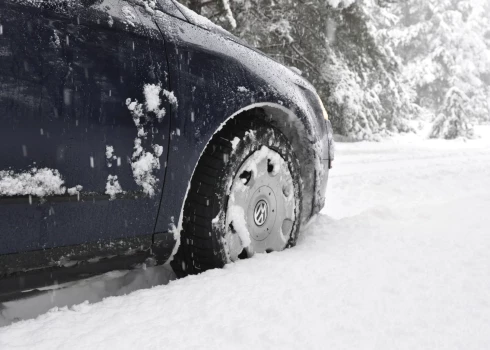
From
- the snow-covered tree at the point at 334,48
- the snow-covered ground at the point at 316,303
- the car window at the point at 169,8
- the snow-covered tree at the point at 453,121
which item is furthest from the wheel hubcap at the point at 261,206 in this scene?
the snow-covered tree at the point at 453,121

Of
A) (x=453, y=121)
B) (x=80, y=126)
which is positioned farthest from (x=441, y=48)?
(x=80, y=126)

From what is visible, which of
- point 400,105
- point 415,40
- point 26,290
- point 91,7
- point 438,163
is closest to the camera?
point 26,290

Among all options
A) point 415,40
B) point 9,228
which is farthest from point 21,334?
point 415,40

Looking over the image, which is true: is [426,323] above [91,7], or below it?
below

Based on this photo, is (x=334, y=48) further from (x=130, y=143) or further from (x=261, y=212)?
(x=130, y=143)

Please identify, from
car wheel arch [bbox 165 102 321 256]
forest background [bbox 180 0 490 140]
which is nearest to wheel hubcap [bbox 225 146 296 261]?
car wheel arch [bbox 165 102 321 256]

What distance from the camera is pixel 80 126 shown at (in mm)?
1446

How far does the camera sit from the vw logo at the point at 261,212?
2.21 meters

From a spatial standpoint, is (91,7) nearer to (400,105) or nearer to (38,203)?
(38,203)

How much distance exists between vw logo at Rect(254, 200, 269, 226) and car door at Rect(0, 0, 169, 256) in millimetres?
645

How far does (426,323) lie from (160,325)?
92 centimetres

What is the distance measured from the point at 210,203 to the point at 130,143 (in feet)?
1.58

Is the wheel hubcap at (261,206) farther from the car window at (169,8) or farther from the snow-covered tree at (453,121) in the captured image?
the snow-covered tree at (453,121)

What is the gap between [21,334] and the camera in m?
1.32
